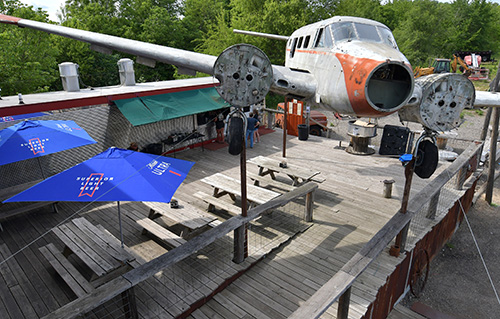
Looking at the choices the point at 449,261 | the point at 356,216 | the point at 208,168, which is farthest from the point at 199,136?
the point at 449,261

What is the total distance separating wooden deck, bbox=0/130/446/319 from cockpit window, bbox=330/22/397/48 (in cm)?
446

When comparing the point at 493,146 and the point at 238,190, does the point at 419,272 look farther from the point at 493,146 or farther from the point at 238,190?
the point at 493,146

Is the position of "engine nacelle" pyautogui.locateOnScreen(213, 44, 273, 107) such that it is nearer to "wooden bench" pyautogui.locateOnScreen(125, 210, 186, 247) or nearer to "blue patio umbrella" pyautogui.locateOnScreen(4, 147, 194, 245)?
"blue patio umbrella" pyautogui.locateOnScreen(4, 147, 194, 245)

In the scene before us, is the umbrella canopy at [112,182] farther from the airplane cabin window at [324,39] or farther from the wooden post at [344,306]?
the airplane cabin window at [324,39]

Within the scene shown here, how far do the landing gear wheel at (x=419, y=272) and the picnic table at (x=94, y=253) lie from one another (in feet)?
21.9

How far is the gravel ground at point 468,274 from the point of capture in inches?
326

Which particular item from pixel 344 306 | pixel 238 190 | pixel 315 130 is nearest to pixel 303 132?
pixel 315 130

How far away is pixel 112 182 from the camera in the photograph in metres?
4.99

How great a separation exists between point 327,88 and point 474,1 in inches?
2892

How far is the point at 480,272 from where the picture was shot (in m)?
9.66

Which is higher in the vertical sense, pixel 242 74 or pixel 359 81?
pixel 242 74

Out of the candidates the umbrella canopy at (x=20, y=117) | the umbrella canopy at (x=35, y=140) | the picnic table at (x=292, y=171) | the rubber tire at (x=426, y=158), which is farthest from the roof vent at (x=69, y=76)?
the rubber tire at (x=426, y=158)

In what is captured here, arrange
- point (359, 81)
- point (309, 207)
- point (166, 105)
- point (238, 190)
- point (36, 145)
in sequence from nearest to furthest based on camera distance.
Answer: point (359, 81), point (36, 145), point (309, 207), point (238, 190), point (166, 105)

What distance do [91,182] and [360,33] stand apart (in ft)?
20.6
